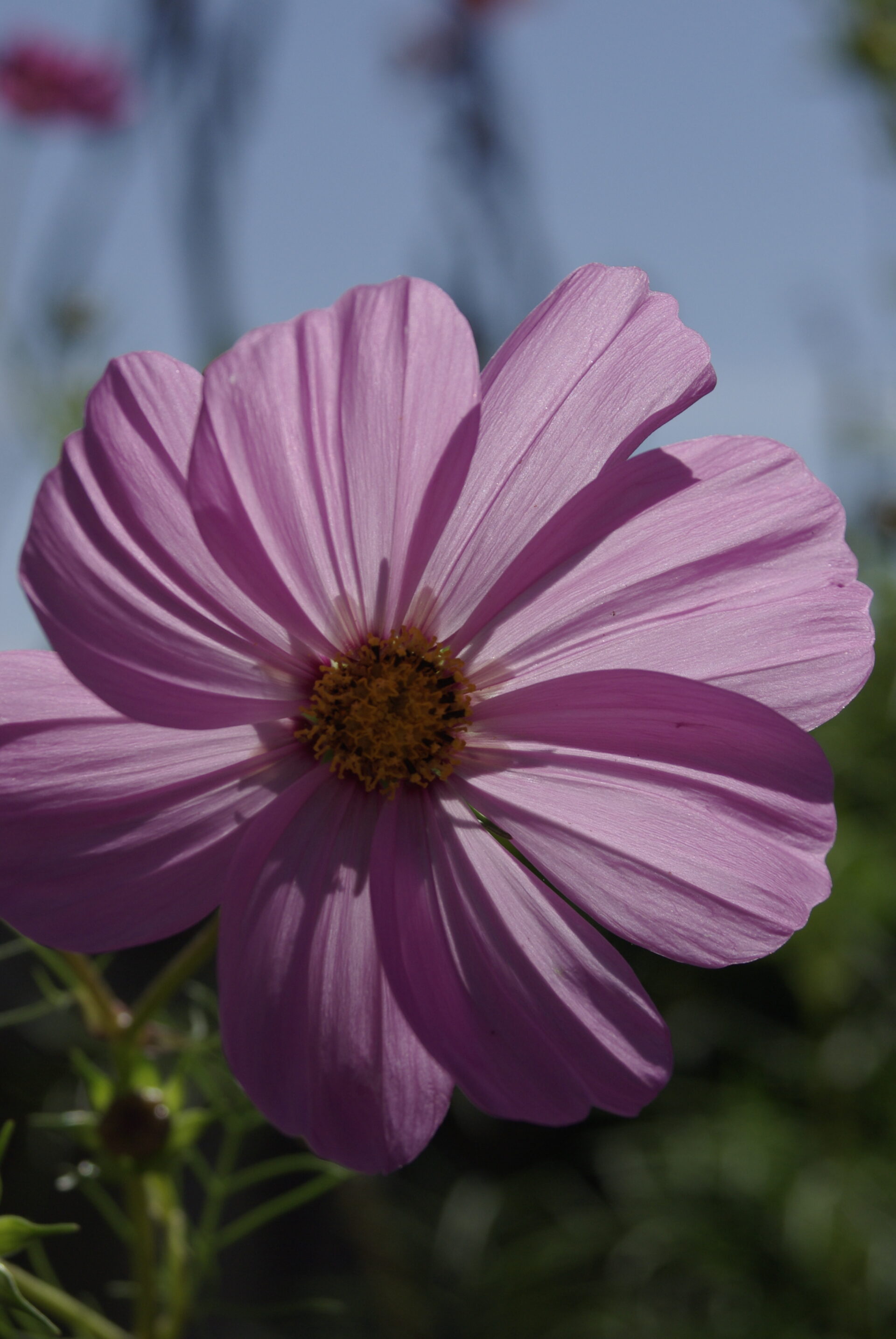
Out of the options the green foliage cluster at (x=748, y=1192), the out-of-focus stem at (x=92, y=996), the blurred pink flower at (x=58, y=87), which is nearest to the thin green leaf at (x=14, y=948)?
the out-of-focus stem at (x=92, y=996)

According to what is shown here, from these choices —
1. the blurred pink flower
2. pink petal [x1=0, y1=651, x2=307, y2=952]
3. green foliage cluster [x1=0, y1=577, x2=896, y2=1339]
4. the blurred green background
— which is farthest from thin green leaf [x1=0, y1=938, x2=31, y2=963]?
the blurred pink flower

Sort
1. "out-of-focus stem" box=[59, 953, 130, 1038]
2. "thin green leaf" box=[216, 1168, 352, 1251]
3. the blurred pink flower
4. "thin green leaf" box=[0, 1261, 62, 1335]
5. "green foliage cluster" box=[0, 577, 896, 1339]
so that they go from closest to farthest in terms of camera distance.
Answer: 1. "thin green leaf" box=[0, 1261, 62, 1335]
2. "out-of-focus stem" box=[59, 953, 130, 1038]
3. "thin green leaf" box=[216, 1168, 352, 1251]
4. "green foliage cluster" box=[0, 577, 896, 1339]
5. the blurred pink flower

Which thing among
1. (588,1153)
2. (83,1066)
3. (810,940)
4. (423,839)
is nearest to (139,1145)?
(83,1066)

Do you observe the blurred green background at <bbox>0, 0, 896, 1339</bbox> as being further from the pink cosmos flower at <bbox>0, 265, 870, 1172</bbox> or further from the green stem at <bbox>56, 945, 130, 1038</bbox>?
the pink cosmos flower at <bbox>0, 265, 870, 1172</bbox>

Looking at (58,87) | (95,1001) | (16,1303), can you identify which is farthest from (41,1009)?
(58,87)

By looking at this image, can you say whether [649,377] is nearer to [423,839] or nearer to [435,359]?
Answer: [435,359]

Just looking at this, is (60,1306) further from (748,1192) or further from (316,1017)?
(748,1192)

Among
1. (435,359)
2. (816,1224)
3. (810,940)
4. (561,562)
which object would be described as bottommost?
(816,1224)
